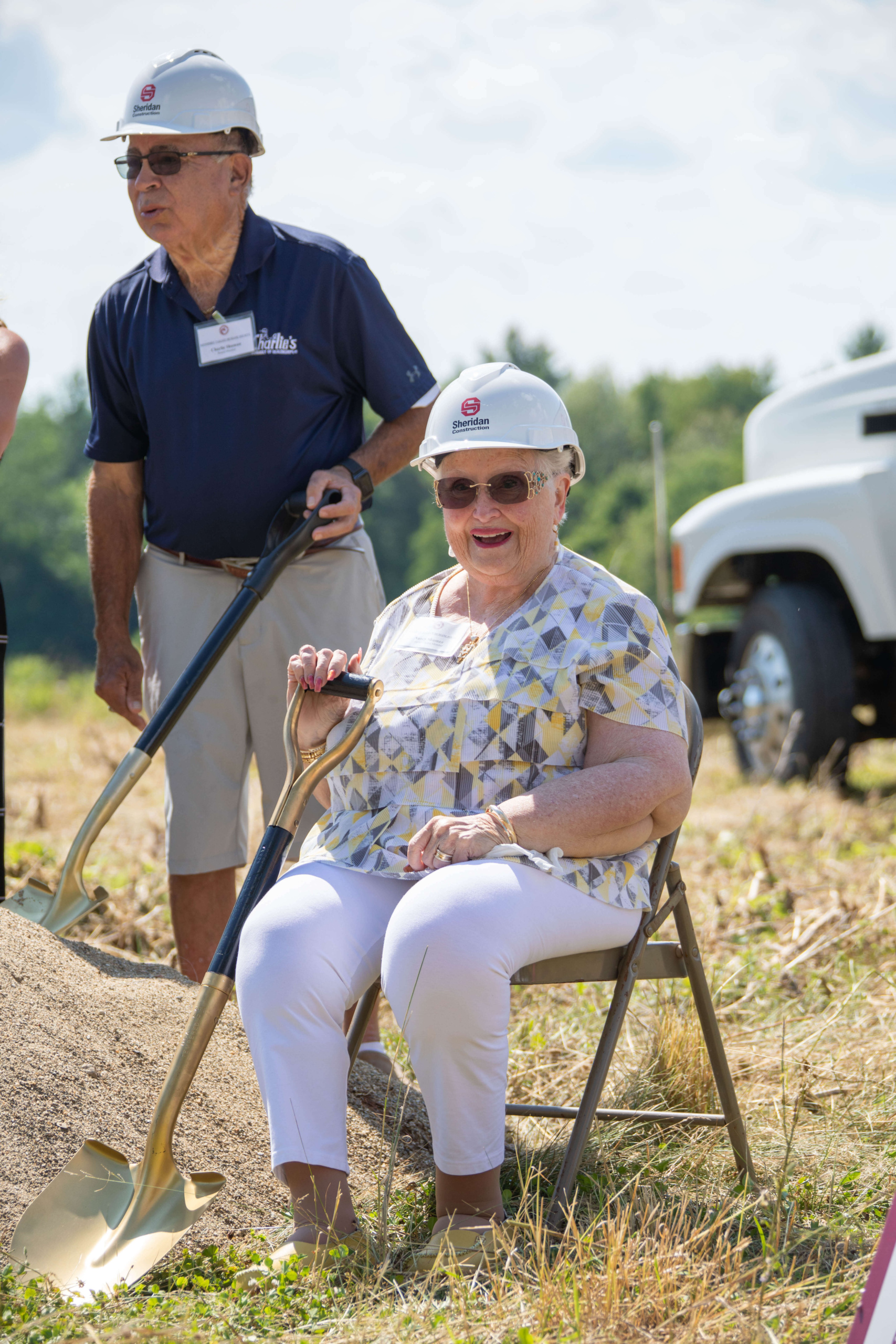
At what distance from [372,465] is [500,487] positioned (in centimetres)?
90

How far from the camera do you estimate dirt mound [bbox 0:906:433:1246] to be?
2566 mm

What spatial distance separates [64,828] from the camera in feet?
24.0

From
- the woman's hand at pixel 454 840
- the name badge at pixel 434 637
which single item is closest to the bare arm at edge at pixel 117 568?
the name badge at pixel 434 637

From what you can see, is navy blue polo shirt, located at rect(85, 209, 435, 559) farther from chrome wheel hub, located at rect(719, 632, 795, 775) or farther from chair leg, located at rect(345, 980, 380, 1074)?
chrome wheel hub, located at rect(719, 632, 795, 775)

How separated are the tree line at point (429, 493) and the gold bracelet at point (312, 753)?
2998 cm

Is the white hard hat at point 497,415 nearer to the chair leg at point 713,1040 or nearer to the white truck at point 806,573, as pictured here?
the chair leg at point 713,1040

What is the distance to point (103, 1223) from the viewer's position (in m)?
2.36

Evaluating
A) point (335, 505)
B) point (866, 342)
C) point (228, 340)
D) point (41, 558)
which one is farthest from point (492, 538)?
point (866, 342)

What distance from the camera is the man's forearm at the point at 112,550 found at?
146 inches

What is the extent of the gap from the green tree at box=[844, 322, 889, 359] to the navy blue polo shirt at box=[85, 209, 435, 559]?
69.4 metres

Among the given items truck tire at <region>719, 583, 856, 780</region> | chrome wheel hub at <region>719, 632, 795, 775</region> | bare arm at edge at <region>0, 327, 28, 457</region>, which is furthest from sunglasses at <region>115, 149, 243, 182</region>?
chrome wheel hub at <region>719, 632, 795, 775</region>

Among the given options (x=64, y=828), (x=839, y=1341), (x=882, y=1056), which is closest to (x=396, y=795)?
(x=839, y=1341)

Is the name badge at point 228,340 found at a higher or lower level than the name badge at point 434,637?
higher

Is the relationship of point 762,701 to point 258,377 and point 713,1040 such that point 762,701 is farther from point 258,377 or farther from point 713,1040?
point 713,1040
